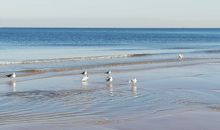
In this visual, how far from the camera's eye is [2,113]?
16875 millimetres

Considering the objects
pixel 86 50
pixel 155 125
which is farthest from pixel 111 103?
pixel 86 50

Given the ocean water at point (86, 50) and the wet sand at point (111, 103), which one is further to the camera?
the ocean water at point (86, 50)

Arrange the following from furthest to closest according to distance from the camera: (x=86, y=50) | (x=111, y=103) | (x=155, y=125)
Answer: (x=86, y=50) → (x=111, y=103) → (x=155, y=125)

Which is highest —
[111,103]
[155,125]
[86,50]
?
[86,50]

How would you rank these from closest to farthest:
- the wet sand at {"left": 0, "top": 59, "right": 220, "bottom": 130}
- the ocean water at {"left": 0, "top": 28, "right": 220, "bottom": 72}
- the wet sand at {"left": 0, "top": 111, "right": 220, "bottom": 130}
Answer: the wet sand at {"left": 0, "top": 111, "right": 220, "bottom": 130} → the wet sand at {"left": 0, "top": 59, "right": 220, "bottom": 130} → the ocean water at {"left": 0, "top": 28, "right": 220, "bottom": 72}

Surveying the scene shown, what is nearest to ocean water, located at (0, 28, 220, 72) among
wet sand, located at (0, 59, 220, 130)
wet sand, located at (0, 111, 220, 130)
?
wet sand, located at (0, 59, 220, 130)

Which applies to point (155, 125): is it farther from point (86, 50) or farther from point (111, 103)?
point (86, 50)

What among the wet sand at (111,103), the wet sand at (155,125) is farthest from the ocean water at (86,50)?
the wet sand at (155,125)

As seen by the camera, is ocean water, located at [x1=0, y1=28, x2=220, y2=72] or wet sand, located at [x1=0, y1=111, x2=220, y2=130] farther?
ocean water, located at [x1=0, y1=28, x2=220, y2=72]

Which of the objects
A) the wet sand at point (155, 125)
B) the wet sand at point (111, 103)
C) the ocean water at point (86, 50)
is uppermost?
the ocean water at point (86, 50)

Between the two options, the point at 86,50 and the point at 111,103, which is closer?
the point at 111,103

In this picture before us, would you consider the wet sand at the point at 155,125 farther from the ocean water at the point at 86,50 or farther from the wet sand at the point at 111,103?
the ocean water at the point at 86,50

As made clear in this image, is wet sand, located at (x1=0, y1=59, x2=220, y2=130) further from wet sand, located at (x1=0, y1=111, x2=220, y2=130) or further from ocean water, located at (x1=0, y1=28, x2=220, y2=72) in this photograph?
ocean water, located at (x1=0, y1=28, x2=220, y2=72)

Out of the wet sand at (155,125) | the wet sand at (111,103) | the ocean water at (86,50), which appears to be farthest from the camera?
the ocean water at (86,50)
